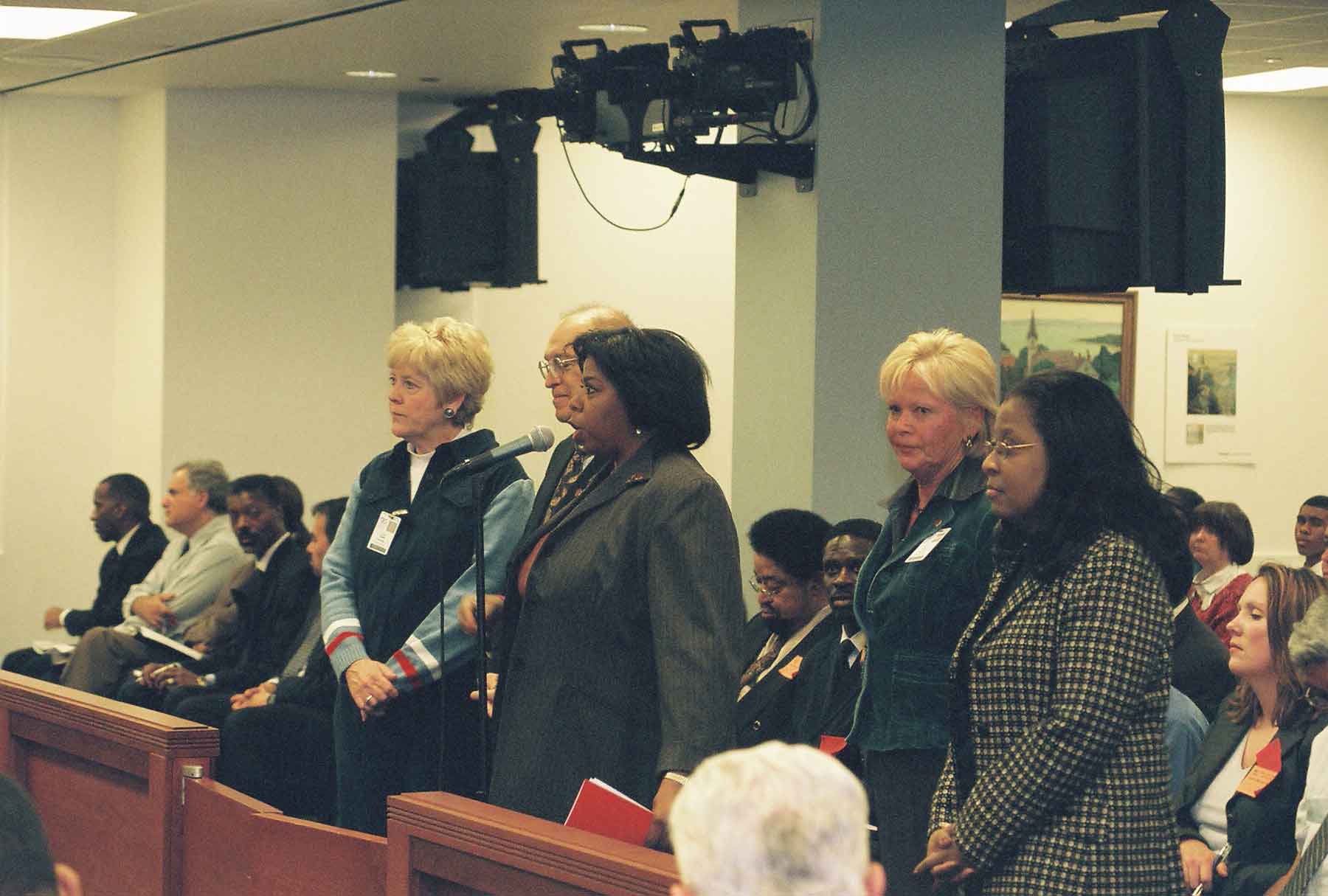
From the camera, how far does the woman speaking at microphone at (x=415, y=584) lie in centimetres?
325

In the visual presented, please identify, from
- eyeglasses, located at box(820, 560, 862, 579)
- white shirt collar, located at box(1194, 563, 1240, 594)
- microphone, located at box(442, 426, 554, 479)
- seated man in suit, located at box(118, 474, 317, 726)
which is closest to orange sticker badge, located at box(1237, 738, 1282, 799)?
eyeglasses, located at box(820, 560, 862, 579)

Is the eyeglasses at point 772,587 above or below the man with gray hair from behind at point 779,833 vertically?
below

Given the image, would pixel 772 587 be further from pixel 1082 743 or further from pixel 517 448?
pixel 1082 743

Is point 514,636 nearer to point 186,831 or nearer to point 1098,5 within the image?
point 186,831

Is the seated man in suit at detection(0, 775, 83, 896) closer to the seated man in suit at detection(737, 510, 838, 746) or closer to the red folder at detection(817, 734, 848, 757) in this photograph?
the red folder at detection(817, 734, 848, 757)

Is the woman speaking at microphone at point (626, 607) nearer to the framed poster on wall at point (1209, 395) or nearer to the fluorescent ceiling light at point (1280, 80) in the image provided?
the fluorescent ceiling light at point (1280, 80)

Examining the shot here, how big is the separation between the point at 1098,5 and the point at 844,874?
3596 millimetres

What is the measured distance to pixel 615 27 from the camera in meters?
6.44

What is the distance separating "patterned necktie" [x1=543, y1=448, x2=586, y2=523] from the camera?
2943 mm

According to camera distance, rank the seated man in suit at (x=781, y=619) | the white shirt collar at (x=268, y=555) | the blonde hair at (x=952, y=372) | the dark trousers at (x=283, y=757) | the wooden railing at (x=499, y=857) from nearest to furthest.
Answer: the wooden railing at (x=499, y=857) → the blonde hair at (x=952, y=372) → the seated man in suit at (x=781, y=619) → the dark trousers at (x=283, y=757) → the white shirt collar at (x=268, y=555)

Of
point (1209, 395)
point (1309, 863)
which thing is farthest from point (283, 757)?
point (1209, 395)

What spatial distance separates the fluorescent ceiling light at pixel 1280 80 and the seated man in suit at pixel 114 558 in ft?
16.0

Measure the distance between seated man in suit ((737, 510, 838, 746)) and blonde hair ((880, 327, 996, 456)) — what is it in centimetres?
105

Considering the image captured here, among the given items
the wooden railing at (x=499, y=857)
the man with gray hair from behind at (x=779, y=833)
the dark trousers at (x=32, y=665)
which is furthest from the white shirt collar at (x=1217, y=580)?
the man with gray hair from behind at (x=779, y=833)
